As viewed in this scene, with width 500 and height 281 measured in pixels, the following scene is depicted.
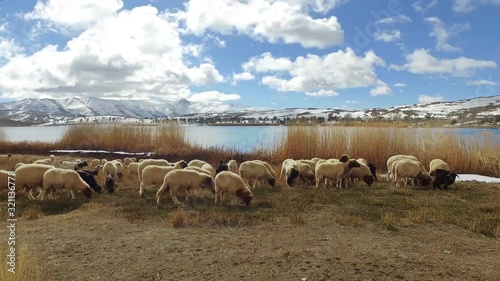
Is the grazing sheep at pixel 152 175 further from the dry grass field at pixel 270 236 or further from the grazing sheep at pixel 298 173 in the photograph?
the grazing sheep at pixel 298 173

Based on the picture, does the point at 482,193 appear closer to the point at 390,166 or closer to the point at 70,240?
the point at 390,166

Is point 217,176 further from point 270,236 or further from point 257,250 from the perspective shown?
point 257,250

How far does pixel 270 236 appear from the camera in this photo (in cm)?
650

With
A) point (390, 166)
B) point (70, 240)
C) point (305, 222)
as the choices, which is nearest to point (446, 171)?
point (390, 166)

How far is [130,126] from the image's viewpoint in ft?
75.7

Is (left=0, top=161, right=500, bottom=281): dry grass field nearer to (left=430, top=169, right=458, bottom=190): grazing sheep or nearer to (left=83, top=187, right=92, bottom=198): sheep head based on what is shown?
(left=83, top=187, right=92, bottom=198): sheep head

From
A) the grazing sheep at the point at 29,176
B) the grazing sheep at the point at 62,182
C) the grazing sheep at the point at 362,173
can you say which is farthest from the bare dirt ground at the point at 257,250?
the grazing sheep at the point at 362,173

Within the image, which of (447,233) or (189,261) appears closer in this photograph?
(189,261)

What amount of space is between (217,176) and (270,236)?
314cm

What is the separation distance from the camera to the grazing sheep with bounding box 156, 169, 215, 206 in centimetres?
927

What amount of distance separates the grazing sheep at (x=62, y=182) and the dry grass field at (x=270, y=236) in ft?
1.15

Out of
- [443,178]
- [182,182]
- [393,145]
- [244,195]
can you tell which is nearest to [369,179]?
[443,178]

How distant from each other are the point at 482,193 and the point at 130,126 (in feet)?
61.6

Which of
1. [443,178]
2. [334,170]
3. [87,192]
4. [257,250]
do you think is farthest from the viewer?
[334,170]
